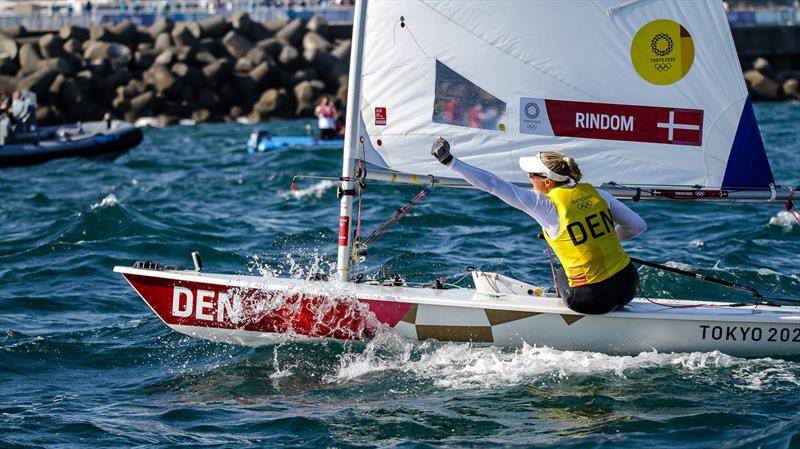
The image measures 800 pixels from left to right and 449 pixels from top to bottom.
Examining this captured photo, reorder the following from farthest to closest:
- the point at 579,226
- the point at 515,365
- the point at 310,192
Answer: the point at 310,192, the point at 515,365, the point at 579,226

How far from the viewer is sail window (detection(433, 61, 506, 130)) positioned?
282 inches

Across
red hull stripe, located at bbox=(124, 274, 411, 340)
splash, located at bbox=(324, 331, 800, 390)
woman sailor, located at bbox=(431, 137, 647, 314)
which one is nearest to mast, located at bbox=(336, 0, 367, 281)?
red hull stripe, located at bbox=(124, 274, 411, 340)

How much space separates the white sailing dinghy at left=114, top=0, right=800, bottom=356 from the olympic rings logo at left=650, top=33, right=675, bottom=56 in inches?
0.5

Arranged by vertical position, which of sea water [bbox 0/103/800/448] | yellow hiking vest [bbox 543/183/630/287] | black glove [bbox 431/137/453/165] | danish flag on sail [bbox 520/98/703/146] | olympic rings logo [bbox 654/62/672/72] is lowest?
sea water [bbox 0/103/800/448]

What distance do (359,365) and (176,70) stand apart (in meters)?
24.6

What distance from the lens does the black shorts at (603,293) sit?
259 inches

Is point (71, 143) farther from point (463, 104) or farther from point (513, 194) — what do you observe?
point (513, 194)

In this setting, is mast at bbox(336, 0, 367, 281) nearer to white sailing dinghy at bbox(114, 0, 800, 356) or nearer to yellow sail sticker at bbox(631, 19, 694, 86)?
white sailing dinghy at bbox(114, 0, 800, 356)

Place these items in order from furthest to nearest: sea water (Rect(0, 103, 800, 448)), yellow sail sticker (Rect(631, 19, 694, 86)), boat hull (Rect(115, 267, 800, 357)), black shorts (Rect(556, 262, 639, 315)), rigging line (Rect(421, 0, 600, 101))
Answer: yellow sail sticker (Rect(631, 19, 694, 86))
rigging line (Rect(421, 0, 600, 101))
boat hull (Rect(115, 267, 800, 357))
black shorts (Rect(556, 262, 639, 315))
sea water (Rect(0, 103, 800, 448))

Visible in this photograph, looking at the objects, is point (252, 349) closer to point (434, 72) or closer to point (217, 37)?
point (434, 72)

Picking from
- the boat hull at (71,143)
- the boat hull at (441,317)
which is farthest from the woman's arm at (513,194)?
the boat hull at (71,143)

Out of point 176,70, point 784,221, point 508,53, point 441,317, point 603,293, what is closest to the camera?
point 603,293

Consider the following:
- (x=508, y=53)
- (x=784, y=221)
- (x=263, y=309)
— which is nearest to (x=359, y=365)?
(x=263, y=309)

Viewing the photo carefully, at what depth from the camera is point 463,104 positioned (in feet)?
23.6
